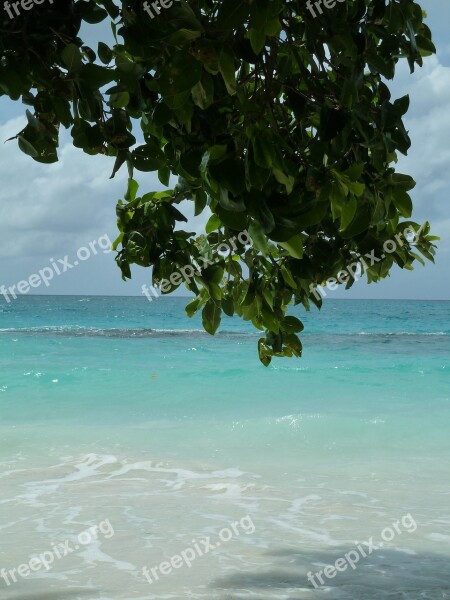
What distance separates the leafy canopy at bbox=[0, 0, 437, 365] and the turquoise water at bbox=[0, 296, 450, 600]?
227 centimetres

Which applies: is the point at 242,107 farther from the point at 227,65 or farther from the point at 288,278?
the point at 288,278

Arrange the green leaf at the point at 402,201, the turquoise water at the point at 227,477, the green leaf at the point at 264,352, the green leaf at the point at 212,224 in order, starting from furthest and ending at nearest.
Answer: the turquoise water at the point at 227,477 → the green leaf at the point at 264,352 → the green leaf at the point at 212,224 → the green leaf at the point at 402,201

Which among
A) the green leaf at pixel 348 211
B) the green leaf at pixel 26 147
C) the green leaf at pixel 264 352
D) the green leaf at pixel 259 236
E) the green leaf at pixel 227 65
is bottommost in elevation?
the green leaf at pixel 264 352

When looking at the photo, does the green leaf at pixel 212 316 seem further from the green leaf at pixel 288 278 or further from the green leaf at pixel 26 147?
the green leaf at pixel 26 147

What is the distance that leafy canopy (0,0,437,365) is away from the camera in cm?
139

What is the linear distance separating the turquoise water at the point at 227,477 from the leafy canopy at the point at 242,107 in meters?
2.27

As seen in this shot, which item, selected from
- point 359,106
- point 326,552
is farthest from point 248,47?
point 326,552

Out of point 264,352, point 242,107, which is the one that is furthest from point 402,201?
point 264,352

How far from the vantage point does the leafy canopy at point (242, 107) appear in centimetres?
139

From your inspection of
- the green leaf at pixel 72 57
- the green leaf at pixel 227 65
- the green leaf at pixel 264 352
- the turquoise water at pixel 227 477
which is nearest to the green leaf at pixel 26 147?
the green leaf at pixel 72 57

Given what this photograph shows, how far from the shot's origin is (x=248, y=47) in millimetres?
1608

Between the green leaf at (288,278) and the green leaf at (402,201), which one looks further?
the green leaf at (288,278)

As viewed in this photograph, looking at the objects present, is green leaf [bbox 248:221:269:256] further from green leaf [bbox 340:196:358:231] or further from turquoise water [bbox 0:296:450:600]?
turquoise water [bbox 0:296:450:600]

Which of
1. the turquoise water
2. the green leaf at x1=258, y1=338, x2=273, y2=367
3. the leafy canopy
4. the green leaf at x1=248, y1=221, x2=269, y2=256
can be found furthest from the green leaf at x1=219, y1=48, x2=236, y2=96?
the turquoise water
